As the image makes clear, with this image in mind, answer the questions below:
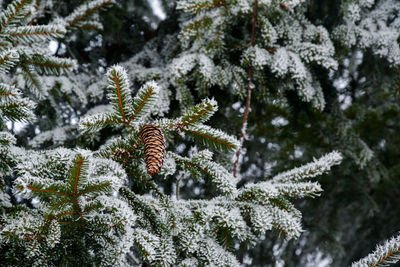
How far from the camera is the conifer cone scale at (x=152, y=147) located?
1.07 metres

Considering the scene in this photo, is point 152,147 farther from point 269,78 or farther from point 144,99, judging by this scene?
point 269,78

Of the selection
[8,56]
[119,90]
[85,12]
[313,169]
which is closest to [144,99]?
[119,90]

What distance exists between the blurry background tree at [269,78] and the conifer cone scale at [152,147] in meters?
0.75

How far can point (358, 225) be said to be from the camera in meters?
4.75

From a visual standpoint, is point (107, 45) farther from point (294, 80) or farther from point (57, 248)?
point (57, 248)

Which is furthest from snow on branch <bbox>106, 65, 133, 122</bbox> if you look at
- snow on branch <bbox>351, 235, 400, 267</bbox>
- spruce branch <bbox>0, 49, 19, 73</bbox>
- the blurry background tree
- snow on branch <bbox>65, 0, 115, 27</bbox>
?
snow on branch <bbox>65, 0, 115, 27</bbox>

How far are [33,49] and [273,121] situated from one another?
7.59 ft

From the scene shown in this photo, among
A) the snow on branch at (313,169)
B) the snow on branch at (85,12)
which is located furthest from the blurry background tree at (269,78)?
the snow on branch at (313,169)

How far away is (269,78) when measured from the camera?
7.50ft

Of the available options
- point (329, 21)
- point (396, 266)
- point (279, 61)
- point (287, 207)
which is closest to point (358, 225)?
point (396, 266)

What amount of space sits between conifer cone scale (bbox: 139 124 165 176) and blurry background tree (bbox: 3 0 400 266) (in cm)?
75

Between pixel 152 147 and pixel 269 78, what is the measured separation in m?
1.36

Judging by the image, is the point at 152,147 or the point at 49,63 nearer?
the point at 152,147

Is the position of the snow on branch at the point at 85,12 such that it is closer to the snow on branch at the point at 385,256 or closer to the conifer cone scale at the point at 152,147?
the conifer cone scale at the point at 152,147
